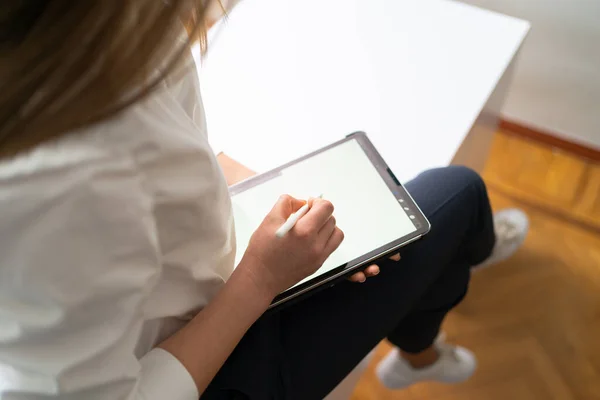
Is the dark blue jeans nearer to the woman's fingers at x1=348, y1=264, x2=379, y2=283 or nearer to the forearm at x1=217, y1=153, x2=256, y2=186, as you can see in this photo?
the woman's fingers at x1=348, y1=264, x2=379, y2=283

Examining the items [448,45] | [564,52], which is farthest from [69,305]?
[564,52]

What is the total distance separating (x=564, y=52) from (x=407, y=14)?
373 millimetres

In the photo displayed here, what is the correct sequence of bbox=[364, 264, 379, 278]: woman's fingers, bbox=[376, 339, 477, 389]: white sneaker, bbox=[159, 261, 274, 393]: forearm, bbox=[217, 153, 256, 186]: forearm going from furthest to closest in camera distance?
bbox=[376, 339, 477, 389]: white sneaker
bbox=[217, 153, 256, 186]: forearm
bbox=[364, 264, 379, 278]: woman's fingers
bbox=[159, 261, 274, 393]: forearm

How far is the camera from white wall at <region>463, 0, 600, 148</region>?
91 centimetres

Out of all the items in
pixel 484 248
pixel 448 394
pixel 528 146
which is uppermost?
pixel 484 248

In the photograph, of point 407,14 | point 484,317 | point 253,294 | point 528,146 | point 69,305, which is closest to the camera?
point 69,305

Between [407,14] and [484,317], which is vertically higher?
[407,14]

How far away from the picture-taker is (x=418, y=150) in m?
0.66

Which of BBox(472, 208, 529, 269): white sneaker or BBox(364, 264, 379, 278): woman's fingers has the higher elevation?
BBox(364, 264, 379, 278): woman's fingers

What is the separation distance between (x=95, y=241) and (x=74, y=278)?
0.02 m

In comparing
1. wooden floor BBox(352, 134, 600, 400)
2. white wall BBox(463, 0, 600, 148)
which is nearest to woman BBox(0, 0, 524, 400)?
wooden floor BBox(352, 134, 600, 400)

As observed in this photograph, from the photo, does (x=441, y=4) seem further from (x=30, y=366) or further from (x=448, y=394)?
(x=30, y=366)

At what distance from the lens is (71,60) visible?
27 cm

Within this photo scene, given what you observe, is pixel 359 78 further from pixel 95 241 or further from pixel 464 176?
pixel 95 241
